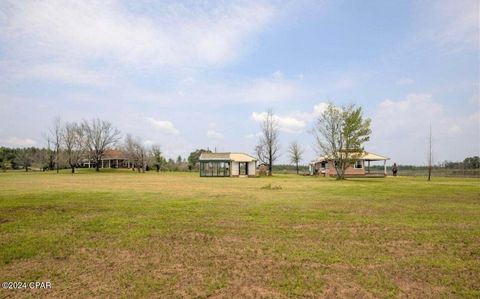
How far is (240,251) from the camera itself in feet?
23.8

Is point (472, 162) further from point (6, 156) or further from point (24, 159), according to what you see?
point (6, 156)

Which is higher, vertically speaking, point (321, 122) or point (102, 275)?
point (321, 122)

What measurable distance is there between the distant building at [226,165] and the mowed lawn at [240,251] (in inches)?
1489

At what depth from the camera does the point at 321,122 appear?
140 feet

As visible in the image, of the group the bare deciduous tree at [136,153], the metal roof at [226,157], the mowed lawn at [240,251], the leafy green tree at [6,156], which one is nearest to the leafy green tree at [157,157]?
the bare deciduous tree at [136,153]

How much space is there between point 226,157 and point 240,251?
45064 millimetres

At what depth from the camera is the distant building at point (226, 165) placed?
164 ft

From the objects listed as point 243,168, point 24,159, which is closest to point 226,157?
point 243,168

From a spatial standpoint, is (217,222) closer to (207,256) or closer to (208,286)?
(207,256)

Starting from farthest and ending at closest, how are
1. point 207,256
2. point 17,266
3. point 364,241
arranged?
1. point 364,241
2. point 207,256
3. point 17,266

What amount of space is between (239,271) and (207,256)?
3.58 ft

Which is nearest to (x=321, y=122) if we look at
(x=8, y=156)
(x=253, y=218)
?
(x=253, y=218)

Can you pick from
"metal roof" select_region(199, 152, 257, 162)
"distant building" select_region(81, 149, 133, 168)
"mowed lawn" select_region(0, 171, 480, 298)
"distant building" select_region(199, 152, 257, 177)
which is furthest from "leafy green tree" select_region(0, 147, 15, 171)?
"mowed lawn" select_region(0, 171, 480, 298)

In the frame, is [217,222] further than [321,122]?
No
